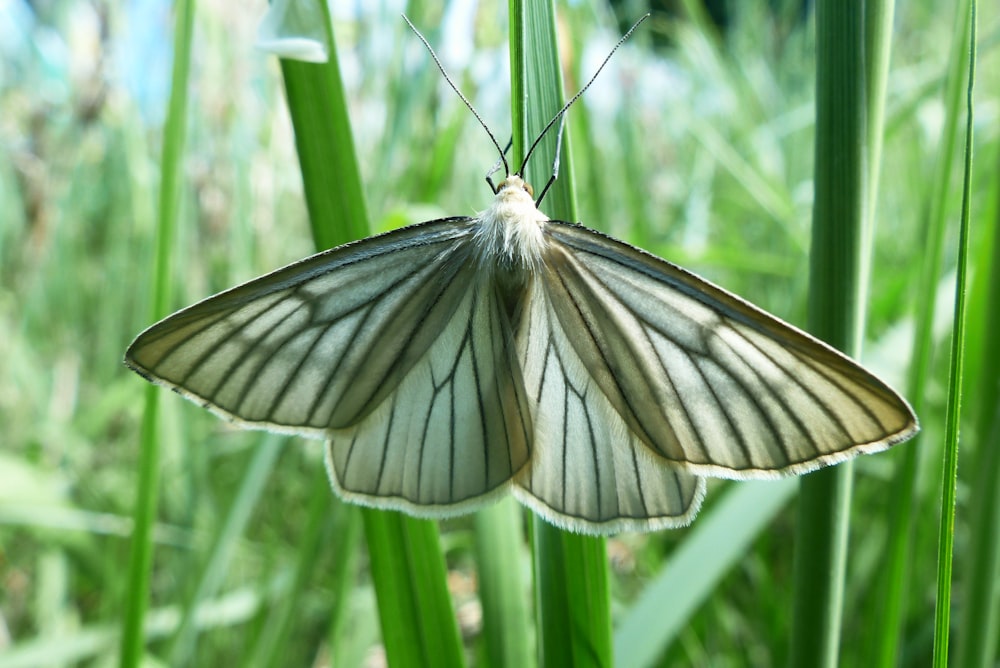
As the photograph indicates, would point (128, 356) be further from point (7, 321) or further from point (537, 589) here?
point (7, 321)

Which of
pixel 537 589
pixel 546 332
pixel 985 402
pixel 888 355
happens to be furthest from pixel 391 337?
pixel 888 355

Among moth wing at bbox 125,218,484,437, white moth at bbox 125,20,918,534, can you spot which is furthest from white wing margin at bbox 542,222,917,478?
moth wing at bbox 125,218,484,437

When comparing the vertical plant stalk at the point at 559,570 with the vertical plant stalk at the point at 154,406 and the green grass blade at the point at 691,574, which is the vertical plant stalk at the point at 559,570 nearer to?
the green grass blade at the point at 691,574

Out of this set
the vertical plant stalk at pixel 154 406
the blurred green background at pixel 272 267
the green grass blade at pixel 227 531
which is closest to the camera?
the vertical plant stalk at pixel 154 406

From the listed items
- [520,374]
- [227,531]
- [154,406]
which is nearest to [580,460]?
[520,374]

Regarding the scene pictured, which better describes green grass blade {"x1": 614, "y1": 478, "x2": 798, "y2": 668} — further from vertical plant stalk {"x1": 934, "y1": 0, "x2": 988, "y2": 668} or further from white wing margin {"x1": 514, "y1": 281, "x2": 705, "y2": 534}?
vertical plant stalk {"x1": 934, "y1": 0, "x2": 988, "y2": 668}

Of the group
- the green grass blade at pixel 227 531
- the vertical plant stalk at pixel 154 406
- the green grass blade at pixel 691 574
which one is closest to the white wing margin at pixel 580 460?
the green grass blade at pixel 691 574

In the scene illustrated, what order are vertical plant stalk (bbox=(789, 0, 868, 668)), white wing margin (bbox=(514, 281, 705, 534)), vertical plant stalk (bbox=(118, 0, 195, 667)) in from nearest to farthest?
vertical plant stalk (bbox=(789, 0, 868, 668)) → white wing margin (bbox=(514, 281, 705, 534)) → vertical plant stalk (bbox=(118, 0, 195, 667))
